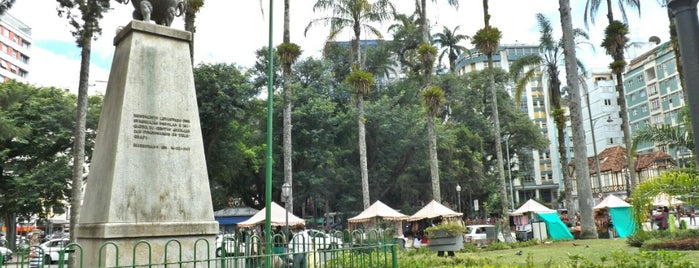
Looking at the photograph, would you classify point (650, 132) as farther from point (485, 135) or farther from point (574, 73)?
point (485, 135)

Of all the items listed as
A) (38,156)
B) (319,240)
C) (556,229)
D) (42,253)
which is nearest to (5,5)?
(319,240)

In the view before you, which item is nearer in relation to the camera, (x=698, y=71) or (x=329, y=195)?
(x=698, y=71)

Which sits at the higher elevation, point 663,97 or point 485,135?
point 663,97

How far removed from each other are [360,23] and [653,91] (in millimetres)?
56420

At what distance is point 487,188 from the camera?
5109cm

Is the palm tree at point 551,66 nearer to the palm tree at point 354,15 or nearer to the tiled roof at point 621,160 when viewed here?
the palm tree at point 354,15

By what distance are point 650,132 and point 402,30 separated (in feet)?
107

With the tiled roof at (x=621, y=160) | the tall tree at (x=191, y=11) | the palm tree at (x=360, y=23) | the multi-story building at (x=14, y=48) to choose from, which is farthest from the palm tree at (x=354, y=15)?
the multi-story building at (x=14, y=48)

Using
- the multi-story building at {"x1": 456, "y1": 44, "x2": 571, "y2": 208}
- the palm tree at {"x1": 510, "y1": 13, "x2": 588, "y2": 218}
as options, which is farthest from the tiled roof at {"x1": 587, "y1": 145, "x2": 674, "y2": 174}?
the palm tree at {"x1": 510, "y1": 13, "x2": 588, "y2": 218}

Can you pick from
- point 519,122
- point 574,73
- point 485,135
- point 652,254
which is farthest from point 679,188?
point 519,122

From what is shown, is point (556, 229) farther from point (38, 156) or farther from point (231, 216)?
point (38, 156)

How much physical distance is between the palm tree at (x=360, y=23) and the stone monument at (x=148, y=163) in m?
21.1

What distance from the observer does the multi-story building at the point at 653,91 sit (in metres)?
66.0

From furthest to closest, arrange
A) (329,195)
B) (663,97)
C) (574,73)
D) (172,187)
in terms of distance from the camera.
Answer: (663,97) < (329,195) < (574,73) < (172,187)
